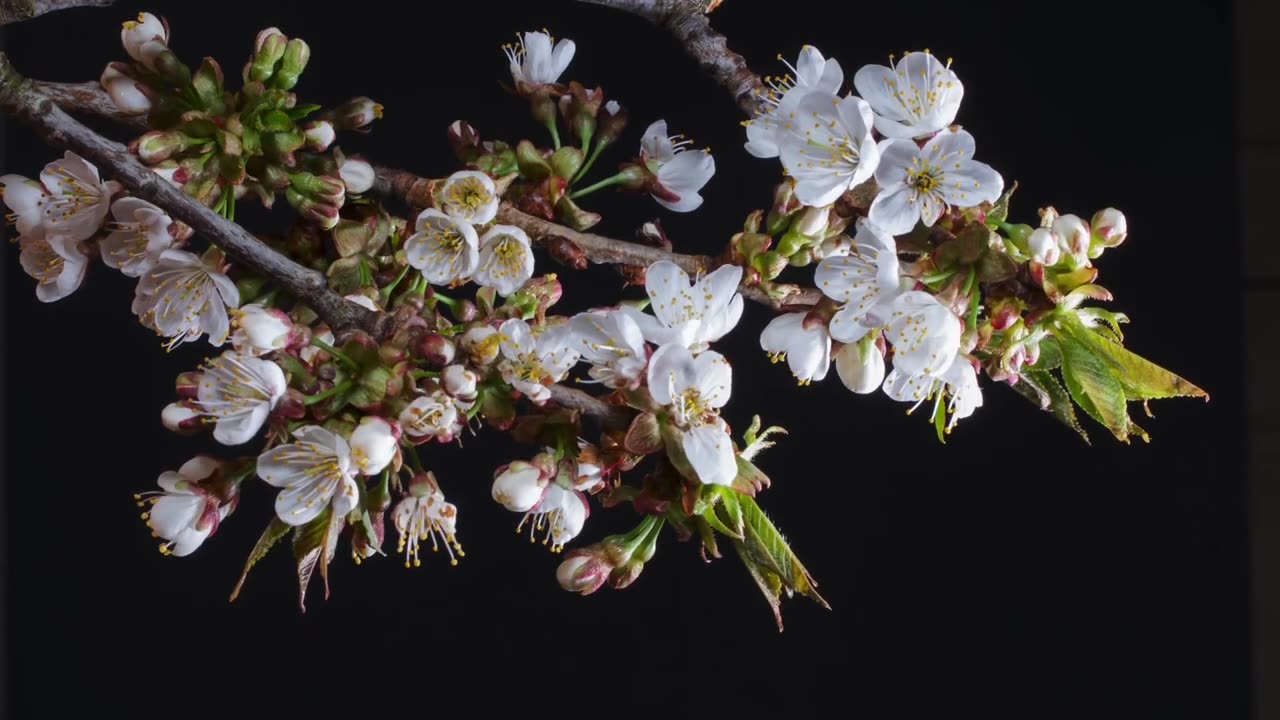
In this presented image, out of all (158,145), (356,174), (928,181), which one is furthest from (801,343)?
(158,145)

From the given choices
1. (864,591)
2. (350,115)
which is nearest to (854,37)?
(864,591)

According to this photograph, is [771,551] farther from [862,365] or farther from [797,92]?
[797,92]

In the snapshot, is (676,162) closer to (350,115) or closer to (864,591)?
(350,115)

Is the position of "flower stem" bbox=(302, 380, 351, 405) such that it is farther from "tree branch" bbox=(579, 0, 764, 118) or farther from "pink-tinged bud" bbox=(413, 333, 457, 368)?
"tree branch" bbox=(579, 0, 764, 118)

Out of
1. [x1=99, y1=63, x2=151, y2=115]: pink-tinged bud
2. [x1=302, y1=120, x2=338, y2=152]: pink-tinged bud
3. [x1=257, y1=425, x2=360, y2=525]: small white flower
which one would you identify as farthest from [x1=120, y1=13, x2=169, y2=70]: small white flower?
[x1=257, y1=425, x2=360, y2=525]: small white flower

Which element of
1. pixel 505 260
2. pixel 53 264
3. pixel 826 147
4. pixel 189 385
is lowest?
pixel 53 264
